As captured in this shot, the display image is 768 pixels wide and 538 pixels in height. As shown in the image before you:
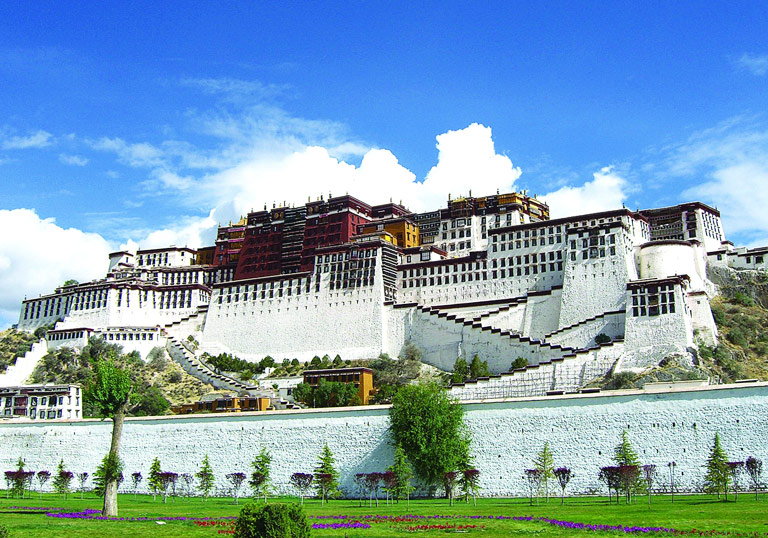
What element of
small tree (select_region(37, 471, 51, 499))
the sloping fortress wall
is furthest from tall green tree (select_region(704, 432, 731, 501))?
small tree (select_region(37, 471, 51, 499))

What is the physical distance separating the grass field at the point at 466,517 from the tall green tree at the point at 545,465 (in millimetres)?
1335

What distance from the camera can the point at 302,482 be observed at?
54.6 m

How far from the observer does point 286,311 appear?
376 ft

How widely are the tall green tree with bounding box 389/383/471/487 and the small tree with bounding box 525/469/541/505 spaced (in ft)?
13.8

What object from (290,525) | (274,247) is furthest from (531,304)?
(290,525)

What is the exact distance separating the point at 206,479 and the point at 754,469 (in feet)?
112

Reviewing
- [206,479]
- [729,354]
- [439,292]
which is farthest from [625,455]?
[439,292]

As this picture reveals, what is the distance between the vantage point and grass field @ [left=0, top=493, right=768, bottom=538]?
107ft

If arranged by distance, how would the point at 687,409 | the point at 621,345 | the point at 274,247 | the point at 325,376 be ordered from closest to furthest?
the point at 687,409 → the point at 621,345 → the point at 325,376 → the point at 274,247

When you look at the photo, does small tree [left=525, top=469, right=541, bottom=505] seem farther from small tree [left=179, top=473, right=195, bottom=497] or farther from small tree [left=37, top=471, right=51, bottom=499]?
small tree [left=37, top=471, right=51, bottom=499]

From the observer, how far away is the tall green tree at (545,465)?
161ft

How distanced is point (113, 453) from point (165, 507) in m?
7.42

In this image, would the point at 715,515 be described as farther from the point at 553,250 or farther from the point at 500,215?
the point at 500,215

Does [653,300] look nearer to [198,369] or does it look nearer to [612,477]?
[612,477]
